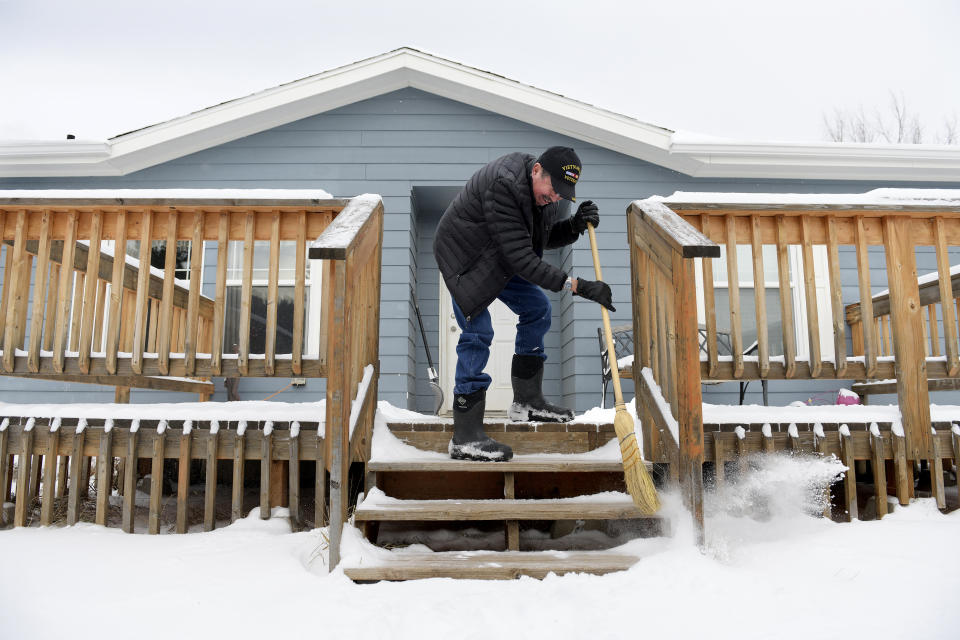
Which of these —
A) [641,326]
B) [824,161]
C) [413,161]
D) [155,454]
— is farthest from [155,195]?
[824,161]

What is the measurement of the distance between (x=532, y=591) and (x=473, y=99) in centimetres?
522

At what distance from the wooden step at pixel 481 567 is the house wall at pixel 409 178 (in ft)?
12.3

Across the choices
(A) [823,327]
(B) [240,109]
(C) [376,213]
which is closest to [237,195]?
(C) [376,213]

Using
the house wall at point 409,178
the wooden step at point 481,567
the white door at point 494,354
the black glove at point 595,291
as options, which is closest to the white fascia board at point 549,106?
the house wall at point 409,178

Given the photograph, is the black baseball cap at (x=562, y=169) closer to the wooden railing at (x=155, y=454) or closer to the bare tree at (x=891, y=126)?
the wooden railing at (x=155, y=454)

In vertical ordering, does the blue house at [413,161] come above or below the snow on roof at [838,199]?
above

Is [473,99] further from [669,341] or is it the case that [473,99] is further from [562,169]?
[669,341]

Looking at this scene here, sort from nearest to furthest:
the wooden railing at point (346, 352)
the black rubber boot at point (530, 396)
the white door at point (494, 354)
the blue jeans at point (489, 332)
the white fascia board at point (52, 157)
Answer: the wooden railing at point (346, 352) < the blue jeans at point (489, 332) < the black rubber boot at point (530, 396) < the white fascia board at point (52, 157) < the white door at point (494, 354)

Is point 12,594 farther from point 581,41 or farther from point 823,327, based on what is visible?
point 581,41

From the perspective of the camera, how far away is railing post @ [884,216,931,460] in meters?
2.81

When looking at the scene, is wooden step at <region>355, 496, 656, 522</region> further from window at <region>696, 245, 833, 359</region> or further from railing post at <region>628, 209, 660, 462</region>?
window at <region>696, 245, 833, 359</region>

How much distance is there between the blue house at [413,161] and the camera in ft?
19.3

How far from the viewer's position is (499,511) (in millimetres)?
2385

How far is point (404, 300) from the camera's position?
233 inches
